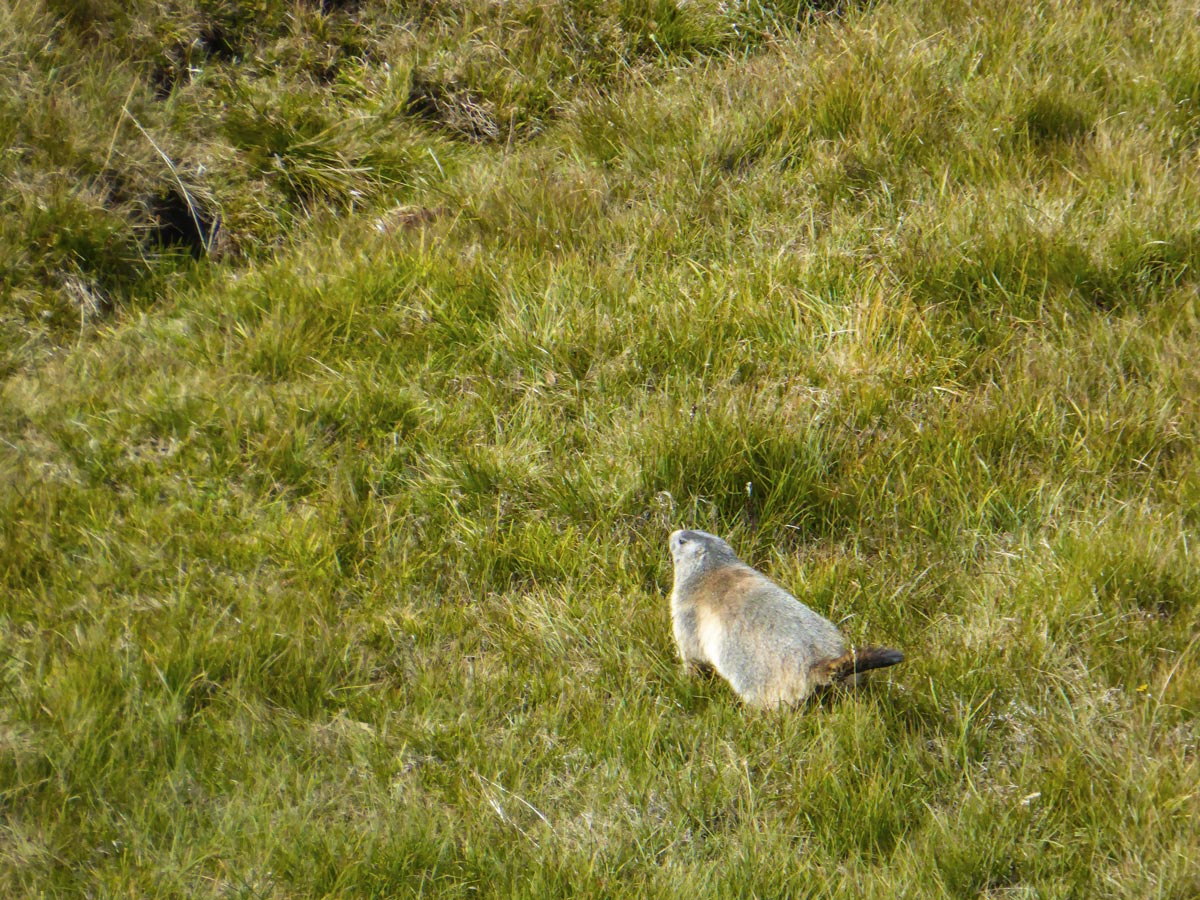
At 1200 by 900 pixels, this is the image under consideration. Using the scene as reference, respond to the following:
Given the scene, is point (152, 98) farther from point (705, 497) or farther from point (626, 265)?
point (705, 497)

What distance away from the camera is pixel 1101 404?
401cm

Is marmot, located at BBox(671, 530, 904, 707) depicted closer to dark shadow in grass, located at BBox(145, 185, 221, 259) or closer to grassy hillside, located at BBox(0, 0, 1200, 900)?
grassy hillside, located at BBox(0, 0, 1200, 900)

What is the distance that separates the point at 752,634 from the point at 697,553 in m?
0.42

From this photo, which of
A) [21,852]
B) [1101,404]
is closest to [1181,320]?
[1101,404]

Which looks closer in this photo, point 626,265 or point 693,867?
point 693,867

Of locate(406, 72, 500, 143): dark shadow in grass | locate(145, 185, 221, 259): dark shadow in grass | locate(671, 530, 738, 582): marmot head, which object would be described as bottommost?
locate(671, 530, 738, 582): marmot head

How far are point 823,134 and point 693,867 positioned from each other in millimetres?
3590

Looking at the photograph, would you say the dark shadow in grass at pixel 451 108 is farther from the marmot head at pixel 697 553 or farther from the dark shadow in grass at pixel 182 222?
the marmot head at pixel 697 553

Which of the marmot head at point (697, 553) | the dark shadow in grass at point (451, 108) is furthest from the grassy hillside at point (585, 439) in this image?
the marmot head at point (697, 553)

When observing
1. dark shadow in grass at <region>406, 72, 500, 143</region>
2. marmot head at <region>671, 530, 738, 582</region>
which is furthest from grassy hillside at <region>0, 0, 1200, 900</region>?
marmot head at <region>671, 530, 738, 582</region>

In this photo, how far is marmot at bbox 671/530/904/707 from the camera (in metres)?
3.22

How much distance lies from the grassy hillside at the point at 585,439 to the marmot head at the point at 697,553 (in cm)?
17

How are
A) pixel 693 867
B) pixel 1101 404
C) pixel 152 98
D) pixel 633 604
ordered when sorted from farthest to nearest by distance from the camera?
pixel 152 98 → pixel 1101 404 → pixel 633 604 → pixel 693 867

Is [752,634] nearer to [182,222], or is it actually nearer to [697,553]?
[697,553]
